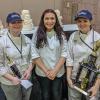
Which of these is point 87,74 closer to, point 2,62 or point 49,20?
point 49,20

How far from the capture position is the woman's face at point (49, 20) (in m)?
2.57

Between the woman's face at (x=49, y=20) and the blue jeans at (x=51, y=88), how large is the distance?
0.49 meters

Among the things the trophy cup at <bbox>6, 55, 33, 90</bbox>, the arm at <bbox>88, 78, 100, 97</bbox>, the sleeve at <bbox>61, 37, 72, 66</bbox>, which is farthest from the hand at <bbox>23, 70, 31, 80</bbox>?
the arm at <bbox>88, 78, 100, 97</bbox>

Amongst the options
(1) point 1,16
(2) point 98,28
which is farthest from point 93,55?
(1) point 1,16

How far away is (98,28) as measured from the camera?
394 cm

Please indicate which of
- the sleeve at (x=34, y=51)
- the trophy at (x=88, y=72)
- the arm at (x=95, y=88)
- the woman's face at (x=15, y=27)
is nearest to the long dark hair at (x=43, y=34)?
the sleeve at (x=34, y=51)

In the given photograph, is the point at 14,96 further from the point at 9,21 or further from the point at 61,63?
the point at 9,21

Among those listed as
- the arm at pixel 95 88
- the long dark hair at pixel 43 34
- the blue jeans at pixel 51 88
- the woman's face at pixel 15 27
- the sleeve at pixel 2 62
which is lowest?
the blue jeans at pixel 51 88

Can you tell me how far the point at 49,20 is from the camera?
257 centimetres

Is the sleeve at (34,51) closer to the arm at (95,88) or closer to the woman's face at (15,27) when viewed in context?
the woman's face at (15,27)

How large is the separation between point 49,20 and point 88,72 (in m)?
0.59

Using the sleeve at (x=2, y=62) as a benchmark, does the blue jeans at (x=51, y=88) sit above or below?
below

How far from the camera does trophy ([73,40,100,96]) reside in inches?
97.3

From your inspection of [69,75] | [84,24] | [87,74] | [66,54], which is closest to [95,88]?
[87,74]
